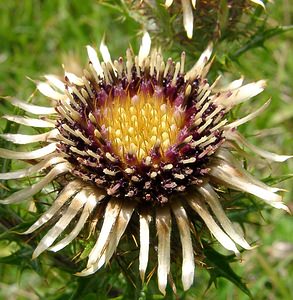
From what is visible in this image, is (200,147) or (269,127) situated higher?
(200,147)

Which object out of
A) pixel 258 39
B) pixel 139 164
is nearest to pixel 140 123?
pixel 139 164

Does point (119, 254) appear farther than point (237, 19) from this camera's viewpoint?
No

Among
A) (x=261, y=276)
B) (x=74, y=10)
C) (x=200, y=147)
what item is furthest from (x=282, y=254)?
(x=74, y=10)

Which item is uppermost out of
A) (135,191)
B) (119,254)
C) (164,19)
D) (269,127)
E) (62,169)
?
(164,19)

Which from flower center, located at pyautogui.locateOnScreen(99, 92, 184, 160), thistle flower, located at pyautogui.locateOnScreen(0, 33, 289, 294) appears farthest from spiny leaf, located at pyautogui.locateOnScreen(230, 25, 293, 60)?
flower center, located at pyautogui.locateOnScreen(99, 92, 184, 160)

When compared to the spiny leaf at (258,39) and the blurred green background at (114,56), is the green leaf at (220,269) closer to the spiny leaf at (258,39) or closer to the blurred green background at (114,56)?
the spiny leaf at (258,39)

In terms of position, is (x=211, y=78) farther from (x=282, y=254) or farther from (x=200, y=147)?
(x=282, y=254)

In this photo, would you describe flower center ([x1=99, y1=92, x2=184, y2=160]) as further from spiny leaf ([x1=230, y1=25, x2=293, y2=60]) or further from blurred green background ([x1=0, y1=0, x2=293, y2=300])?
blurred green background ([x1=0, y1=0, x2=293, y2=300])
